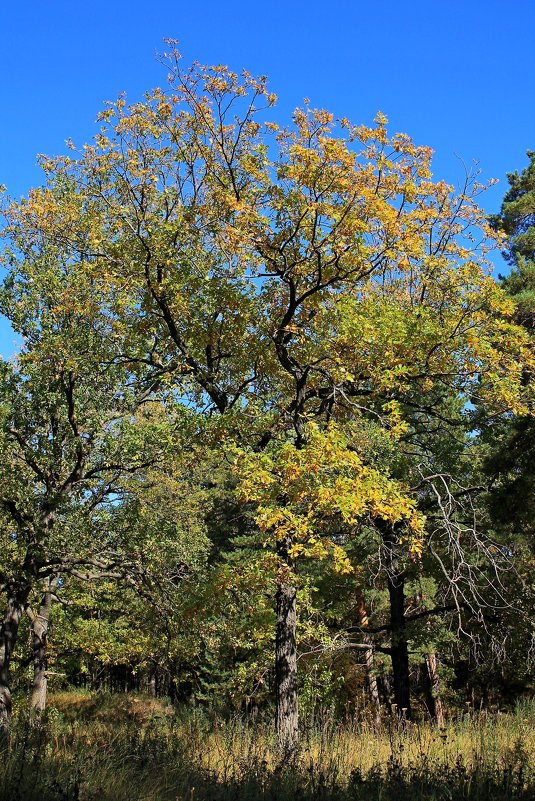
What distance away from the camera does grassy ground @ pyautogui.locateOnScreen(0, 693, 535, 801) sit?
4.70m

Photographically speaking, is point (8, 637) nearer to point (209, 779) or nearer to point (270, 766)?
point (270, 766)

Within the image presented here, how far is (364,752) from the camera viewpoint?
6.90m

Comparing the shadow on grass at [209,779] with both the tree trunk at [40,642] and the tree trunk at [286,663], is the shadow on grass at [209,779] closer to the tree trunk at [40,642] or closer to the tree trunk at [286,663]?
the tree trunk at [286,663]

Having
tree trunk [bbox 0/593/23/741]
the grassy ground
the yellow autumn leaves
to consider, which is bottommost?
the grassy ground

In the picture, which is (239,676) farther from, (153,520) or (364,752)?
(364,752)

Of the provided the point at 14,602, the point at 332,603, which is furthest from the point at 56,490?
the point at 332,603

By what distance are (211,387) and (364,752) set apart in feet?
19.2

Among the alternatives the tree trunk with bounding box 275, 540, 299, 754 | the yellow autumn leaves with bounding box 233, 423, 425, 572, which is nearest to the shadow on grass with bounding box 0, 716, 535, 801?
the yellow autumn leaves with bounding box 233, 423, 425, 572

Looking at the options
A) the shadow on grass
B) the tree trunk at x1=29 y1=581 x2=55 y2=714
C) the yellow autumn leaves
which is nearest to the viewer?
the shadow on grass

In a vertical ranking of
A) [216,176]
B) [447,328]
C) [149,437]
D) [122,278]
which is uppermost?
[216,176]

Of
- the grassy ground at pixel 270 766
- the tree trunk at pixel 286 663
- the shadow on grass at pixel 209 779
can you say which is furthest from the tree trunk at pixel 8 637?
the shadow on grass at pixel 209 779

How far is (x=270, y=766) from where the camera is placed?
6.41m

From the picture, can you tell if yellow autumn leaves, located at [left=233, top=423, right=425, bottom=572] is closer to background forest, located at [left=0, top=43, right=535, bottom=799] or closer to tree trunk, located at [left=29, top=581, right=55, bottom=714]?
background forest, located at [left=0, top=43, right=535, bottom=799]

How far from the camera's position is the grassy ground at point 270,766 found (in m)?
4.70
